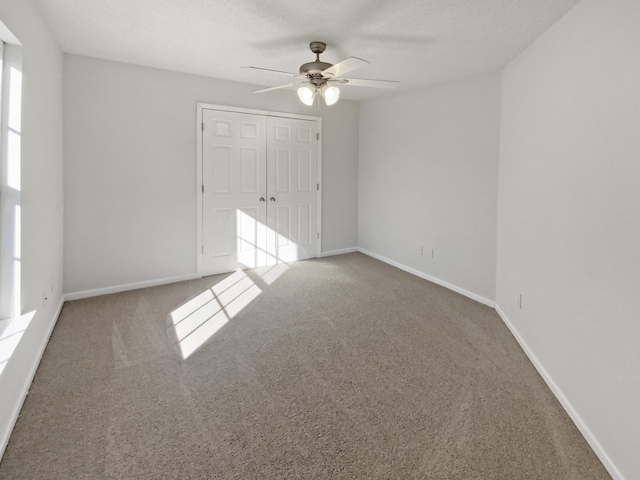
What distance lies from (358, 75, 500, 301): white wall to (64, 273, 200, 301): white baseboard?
9.43 feet

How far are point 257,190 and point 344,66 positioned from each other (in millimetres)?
2604

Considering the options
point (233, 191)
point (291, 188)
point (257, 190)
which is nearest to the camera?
point (233, 191)

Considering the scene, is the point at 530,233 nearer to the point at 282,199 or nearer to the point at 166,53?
the point at 282,199

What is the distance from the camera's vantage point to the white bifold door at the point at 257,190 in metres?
4.63

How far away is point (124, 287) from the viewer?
4113 mm

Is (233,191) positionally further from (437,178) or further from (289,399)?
(289,399)

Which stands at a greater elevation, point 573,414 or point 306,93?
point 306,93

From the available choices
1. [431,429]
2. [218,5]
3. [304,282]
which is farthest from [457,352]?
A: [218,5]

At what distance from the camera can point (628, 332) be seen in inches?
62.2

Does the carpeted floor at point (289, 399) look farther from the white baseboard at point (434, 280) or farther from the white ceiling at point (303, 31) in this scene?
the white ceiling at point (303, 31)

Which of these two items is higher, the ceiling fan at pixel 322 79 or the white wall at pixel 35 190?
the ceiling fan at pixel 322 79

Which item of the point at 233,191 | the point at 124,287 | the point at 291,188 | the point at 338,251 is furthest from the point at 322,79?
the point at 338,251

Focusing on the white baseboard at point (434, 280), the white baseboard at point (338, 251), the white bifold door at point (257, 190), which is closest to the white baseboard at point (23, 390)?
the white bifold door at point (257, 190)

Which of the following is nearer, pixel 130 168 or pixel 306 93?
pixel 306 93
